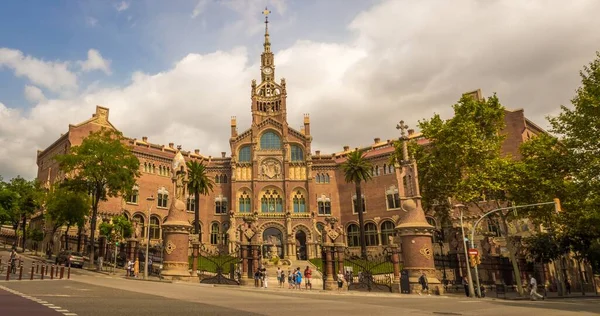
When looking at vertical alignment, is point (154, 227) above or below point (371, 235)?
above

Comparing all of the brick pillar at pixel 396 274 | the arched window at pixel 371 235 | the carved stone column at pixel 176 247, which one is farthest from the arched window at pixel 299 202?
the brick pillar at pixel 396 274

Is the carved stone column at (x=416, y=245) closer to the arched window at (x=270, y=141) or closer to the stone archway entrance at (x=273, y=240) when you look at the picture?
the stone archway entrance at (x=273, y=240)

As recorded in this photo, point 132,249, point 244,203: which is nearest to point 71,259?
point 132,249

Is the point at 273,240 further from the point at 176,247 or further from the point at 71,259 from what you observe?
the point at 176,247

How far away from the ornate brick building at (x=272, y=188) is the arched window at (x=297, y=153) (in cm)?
Result: 15

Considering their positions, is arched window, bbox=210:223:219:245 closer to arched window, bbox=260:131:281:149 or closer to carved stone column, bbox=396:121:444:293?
arched window, bbox=260:131:281:149

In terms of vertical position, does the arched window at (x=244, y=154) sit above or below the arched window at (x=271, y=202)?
above

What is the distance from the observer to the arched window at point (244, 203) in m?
62.2

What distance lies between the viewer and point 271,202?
6253 centimetres

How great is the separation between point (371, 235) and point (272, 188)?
15.5 meters

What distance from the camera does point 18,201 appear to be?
52.1m

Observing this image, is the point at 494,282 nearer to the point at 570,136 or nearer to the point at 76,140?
the point at 570,136

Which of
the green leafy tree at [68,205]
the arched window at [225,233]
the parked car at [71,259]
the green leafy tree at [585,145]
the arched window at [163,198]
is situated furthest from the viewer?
the arched window at [225,233]

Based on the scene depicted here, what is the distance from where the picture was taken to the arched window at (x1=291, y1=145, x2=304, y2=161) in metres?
64.8
